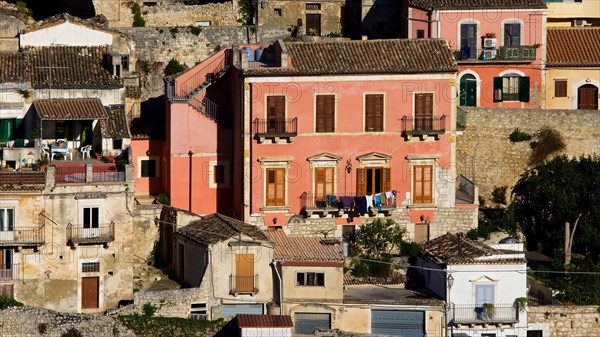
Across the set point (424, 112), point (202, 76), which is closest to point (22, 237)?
point (202, 76)

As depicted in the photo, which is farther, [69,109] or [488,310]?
[69,109]

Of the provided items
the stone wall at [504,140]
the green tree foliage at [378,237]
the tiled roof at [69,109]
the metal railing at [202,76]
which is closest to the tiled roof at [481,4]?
the stone wall at [504,140]

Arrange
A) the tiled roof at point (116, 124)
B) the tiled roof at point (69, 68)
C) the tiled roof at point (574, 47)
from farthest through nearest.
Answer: the tiled roof at point (574, 47) → the tiled roof at point (69, 68) → the tiled roof at point (116, 124)

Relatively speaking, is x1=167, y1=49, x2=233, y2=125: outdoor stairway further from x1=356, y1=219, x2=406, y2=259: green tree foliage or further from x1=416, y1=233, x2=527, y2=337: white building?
x1=416, y1=233, x2=527, y2=337: white building

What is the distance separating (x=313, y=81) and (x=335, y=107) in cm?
131

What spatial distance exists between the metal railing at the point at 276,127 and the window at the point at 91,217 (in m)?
6.93

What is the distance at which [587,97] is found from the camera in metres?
84.4

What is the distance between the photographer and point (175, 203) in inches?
3086

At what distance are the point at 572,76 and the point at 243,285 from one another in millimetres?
19158

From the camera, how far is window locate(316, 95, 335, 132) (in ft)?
251

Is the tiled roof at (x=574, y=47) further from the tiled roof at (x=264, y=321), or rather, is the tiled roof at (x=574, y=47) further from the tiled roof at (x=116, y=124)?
the tiled roof at (x=264, y=321)

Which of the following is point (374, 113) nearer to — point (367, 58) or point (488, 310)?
point (367, 58)

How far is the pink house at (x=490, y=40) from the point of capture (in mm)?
82812

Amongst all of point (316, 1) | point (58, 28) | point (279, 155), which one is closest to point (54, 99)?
point (58, 28)
